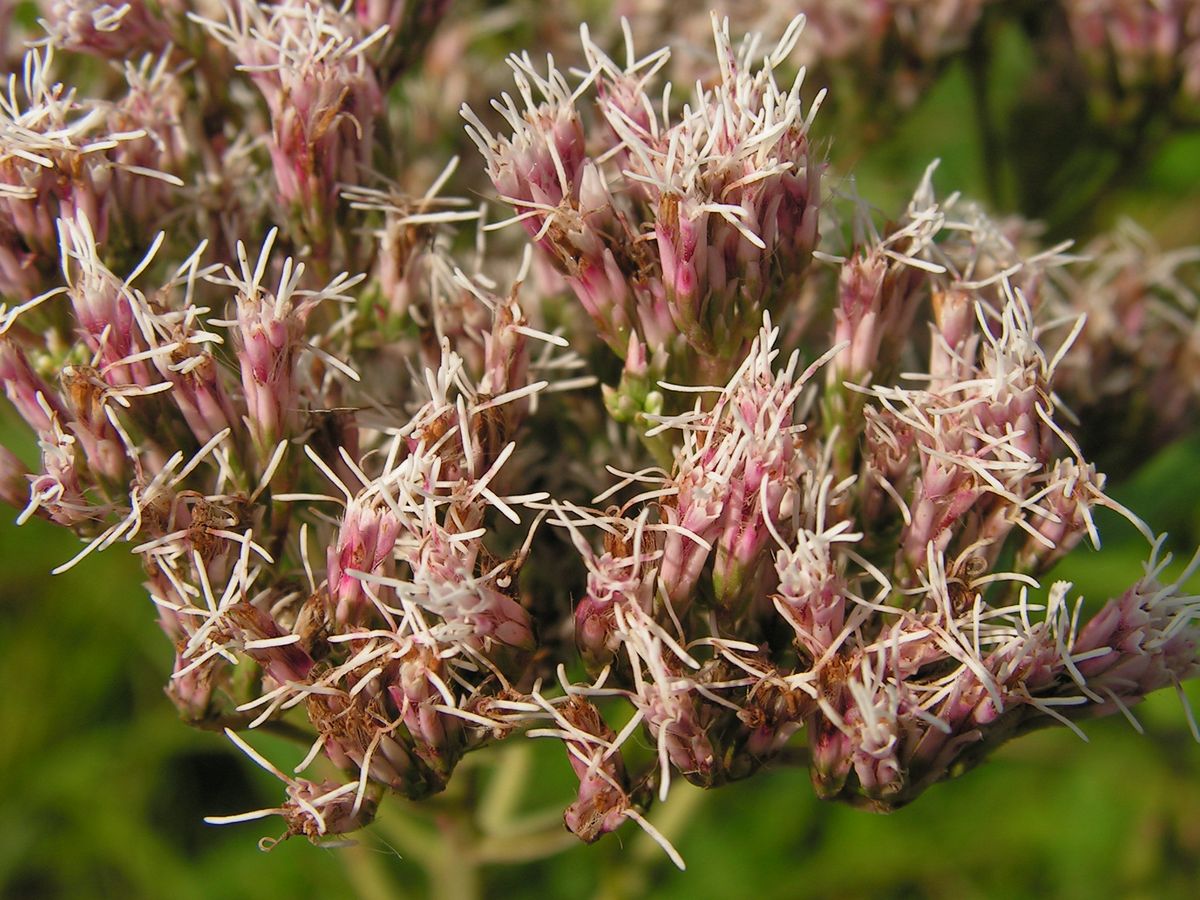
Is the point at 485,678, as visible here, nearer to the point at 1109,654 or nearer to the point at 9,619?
the point at 1109,654

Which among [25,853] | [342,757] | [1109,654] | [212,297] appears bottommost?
[25,853]

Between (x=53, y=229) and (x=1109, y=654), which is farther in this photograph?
(x=53, y=229)

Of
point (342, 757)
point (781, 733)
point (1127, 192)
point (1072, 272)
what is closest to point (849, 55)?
point (1072, 272)

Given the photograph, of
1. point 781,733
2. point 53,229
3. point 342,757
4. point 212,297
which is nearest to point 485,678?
point 342,757

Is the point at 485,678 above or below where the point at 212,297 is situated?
below

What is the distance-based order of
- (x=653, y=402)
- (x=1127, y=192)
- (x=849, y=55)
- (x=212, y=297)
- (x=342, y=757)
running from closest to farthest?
(x=342, y=757) < (x=653, y=402) < (x=212, y=297) < (x=849, y=55) < (x=1127, y=192)

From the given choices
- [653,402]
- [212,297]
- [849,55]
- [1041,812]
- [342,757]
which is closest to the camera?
[342,757]
